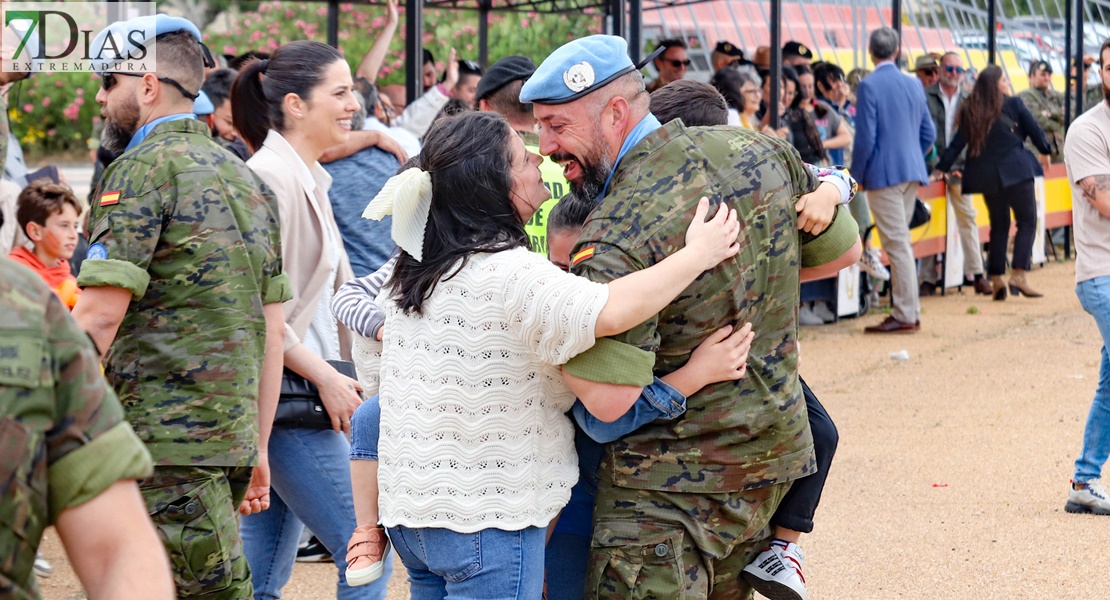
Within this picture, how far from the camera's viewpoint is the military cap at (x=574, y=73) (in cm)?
263

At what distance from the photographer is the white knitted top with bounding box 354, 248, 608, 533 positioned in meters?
2.53

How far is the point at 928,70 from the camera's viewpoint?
12914 millimetres

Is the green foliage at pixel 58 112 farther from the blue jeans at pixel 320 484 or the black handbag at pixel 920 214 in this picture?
the blue jeans at pixel 320 484

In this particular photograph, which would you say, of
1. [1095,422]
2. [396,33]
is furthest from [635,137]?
[396,33]

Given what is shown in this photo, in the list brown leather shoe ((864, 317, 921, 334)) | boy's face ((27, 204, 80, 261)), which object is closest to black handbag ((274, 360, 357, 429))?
boy's face ((27, 204, 80, 261))

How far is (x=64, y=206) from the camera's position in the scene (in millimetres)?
5496

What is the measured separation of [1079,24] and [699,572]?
56.8 feet

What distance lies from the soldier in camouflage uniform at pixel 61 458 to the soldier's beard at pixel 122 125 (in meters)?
1.81

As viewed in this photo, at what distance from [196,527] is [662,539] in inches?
42.1

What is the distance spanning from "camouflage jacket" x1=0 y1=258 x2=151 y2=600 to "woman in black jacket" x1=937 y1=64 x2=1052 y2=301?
37.6 feet

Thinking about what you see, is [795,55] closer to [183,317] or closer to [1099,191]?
[1099,191]

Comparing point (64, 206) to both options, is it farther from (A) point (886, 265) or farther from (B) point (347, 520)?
(A) point (886, 265)

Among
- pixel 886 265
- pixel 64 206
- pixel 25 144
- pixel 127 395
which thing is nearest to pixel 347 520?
pixel 127 395

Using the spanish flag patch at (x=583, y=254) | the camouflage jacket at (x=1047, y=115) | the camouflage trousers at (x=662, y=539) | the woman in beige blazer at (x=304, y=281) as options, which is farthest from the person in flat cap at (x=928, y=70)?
the spanish flag patch at (x=583, y=254)
